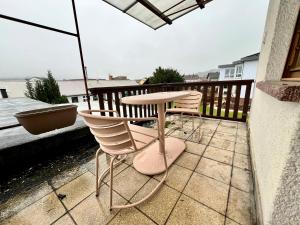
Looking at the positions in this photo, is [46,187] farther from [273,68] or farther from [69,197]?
[273,68]

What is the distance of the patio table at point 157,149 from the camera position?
1.30 m

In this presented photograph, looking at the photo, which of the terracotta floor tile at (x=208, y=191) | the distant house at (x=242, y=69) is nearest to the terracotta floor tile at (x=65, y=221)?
the terracotta floor tile at (x=208, y=191)

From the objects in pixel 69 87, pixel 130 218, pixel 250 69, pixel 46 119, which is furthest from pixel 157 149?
pixel 69 87

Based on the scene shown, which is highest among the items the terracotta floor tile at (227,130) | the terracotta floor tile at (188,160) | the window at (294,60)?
the window at (294,60)

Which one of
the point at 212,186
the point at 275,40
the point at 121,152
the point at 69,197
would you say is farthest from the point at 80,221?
the point at 275,40

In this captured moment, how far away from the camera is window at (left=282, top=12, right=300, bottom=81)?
35.7 inches

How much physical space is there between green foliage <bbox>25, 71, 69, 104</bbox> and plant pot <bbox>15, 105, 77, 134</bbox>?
13965mm

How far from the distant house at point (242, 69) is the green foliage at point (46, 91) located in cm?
1816

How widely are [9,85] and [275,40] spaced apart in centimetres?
2324

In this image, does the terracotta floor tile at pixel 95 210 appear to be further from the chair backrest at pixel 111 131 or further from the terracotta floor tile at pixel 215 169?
the terracotta floor tile at pixel 215 169

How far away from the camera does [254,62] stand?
11.4 metres

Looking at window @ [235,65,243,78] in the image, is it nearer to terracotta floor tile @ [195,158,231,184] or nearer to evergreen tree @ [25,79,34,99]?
terracotta floor tile @ [195,158,231,184]

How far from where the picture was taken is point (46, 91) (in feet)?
43.6

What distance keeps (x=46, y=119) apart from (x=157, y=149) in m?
1.69
